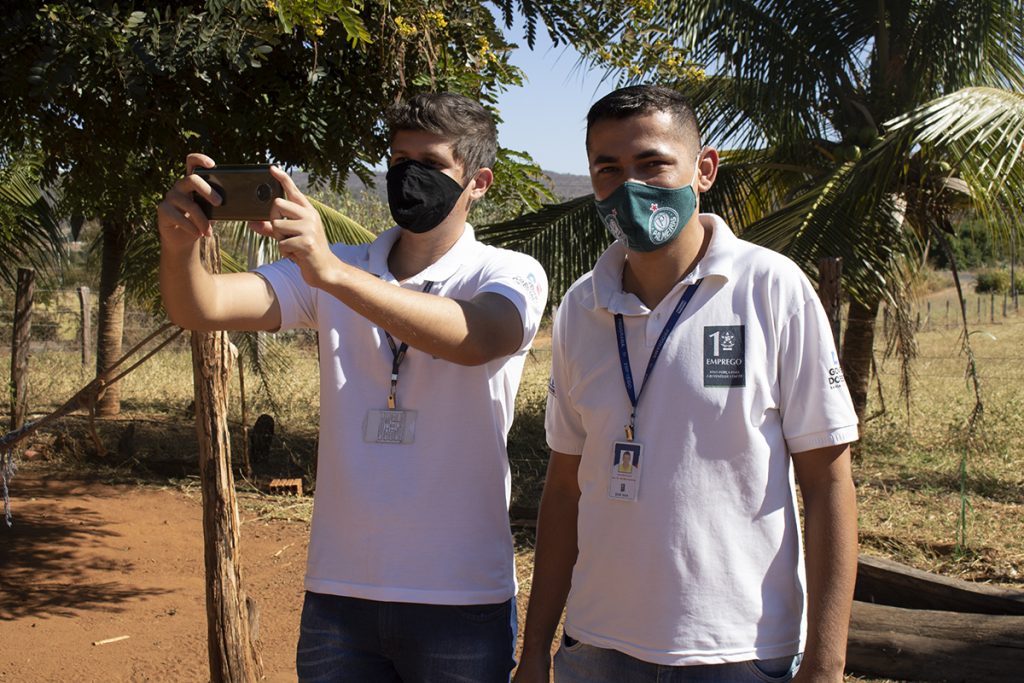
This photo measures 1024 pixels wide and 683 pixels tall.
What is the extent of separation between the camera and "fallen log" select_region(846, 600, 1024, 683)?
443 cm

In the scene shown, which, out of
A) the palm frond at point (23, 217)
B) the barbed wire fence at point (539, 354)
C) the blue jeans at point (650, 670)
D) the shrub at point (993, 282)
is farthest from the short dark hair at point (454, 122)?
the shrub at point (993, 282)

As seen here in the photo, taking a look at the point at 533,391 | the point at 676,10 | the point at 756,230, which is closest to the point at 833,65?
the point at 676,10

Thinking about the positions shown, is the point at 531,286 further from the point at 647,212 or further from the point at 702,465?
the point at 702,465

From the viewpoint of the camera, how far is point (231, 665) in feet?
13.4

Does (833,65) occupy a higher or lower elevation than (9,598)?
higher

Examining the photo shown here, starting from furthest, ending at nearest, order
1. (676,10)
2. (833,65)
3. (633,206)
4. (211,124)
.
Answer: (833,65) < (676,10) < (211,124) < (633,206)

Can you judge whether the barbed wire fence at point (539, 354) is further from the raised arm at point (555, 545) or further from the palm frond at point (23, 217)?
the raised arm at point (555, 545)

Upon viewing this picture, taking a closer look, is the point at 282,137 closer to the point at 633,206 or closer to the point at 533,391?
the point at 633,206

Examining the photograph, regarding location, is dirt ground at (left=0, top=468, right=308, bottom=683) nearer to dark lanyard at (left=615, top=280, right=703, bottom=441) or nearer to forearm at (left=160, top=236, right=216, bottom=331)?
forearm at (left=160, top=236, right=216, bottom=331)

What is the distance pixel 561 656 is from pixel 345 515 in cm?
52

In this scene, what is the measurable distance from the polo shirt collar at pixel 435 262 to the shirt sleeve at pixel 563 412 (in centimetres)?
29

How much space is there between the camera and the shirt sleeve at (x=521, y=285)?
7.14 ft

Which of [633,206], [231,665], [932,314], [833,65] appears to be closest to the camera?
[633,206]

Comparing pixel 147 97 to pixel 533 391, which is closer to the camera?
pixel 147 97
